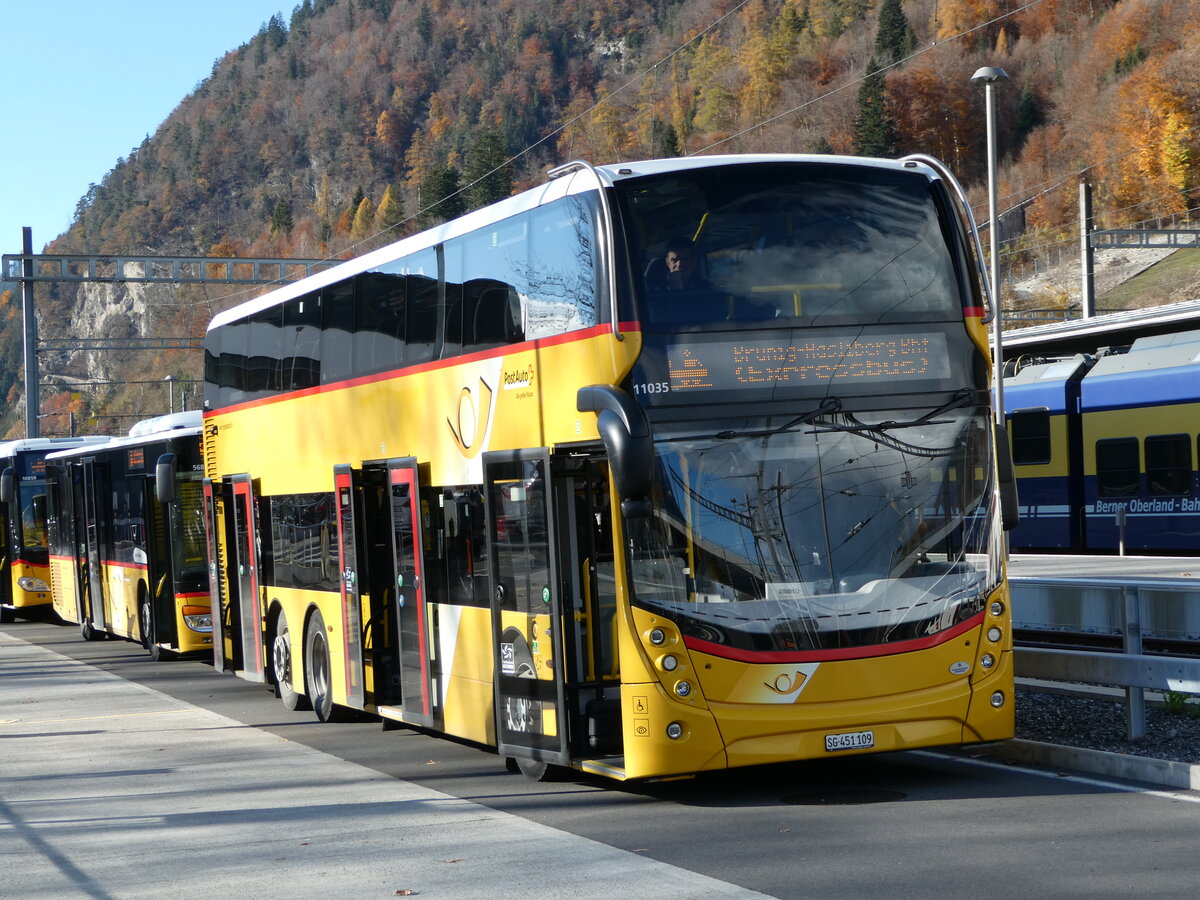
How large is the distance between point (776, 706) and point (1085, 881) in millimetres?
2510

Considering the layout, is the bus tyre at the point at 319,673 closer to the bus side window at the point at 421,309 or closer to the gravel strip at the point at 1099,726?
the bus side window at the point at 421,309

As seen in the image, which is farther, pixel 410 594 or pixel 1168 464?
pixel 1168 464

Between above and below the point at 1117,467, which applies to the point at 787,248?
above

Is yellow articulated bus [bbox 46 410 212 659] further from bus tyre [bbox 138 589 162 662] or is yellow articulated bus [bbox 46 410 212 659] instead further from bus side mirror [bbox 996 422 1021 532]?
bus side mirror [bbox 996 422 1021 532]

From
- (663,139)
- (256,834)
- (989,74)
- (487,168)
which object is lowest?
(256,834)


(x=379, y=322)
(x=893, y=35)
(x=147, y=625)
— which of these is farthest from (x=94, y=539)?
(x=893, y=35)

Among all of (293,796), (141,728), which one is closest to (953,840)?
(293,796)

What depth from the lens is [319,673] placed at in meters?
15.5

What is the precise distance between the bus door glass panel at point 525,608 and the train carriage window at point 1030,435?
21.6 meters

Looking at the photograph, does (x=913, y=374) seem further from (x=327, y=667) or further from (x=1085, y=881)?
(x=327, y=667)

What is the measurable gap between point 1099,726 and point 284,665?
334 inches

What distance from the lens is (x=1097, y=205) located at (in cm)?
8656

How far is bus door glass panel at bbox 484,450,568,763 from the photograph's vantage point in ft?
34.3

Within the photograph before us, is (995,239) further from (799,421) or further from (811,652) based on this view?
(811,652)
